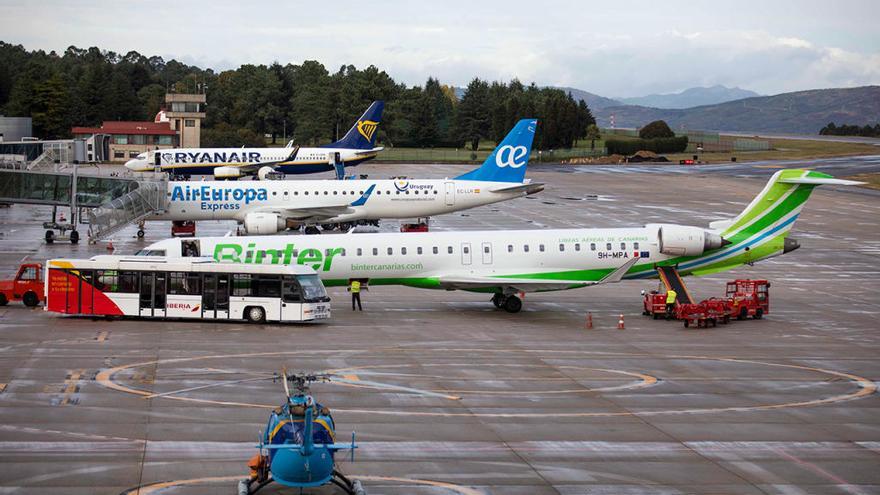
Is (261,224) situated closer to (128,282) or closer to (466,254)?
(466,254)

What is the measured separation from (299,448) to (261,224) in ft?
158

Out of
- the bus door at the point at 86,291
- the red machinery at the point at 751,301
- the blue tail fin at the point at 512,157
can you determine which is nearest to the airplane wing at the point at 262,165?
the blue tail fin at the point at 512,157

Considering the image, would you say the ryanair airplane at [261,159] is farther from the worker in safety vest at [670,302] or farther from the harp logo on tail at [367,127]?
the worker in safety vest at [670,302]

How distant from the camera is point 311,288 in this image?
42.8m

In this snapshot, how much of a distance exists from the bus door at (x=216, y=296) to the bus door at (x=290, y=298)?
87.2 inches

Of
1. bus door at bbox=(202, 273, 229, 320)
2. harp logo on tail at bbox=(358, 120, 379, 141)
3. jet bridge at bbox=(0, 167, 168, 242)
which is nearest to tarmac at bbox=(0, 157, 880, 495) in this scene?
bus door at bbox=(202, 273, 229, 320)

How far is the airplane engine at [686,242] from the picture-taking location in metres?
46.8

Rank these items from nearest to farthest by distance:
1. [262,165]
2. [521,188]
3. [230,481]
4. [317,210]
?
[230,481] < [317,210] < [521,188] < [262,165]

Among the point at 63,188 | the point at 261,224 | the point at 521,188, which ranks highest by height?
the point at 521,188

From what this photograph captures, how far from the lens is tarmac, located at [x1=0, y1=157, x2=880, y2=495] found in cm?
2373

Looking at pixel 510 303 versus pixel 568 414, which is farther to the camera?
pixel 510 303

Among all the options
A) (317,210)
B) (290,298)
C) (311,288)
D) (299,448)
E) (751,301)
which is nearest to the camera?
(299,448)

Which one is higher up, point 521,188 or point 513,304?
point 521,188

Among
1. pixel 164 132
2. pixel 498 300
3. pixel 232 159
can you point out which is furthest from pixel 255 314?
pixel 164 132
